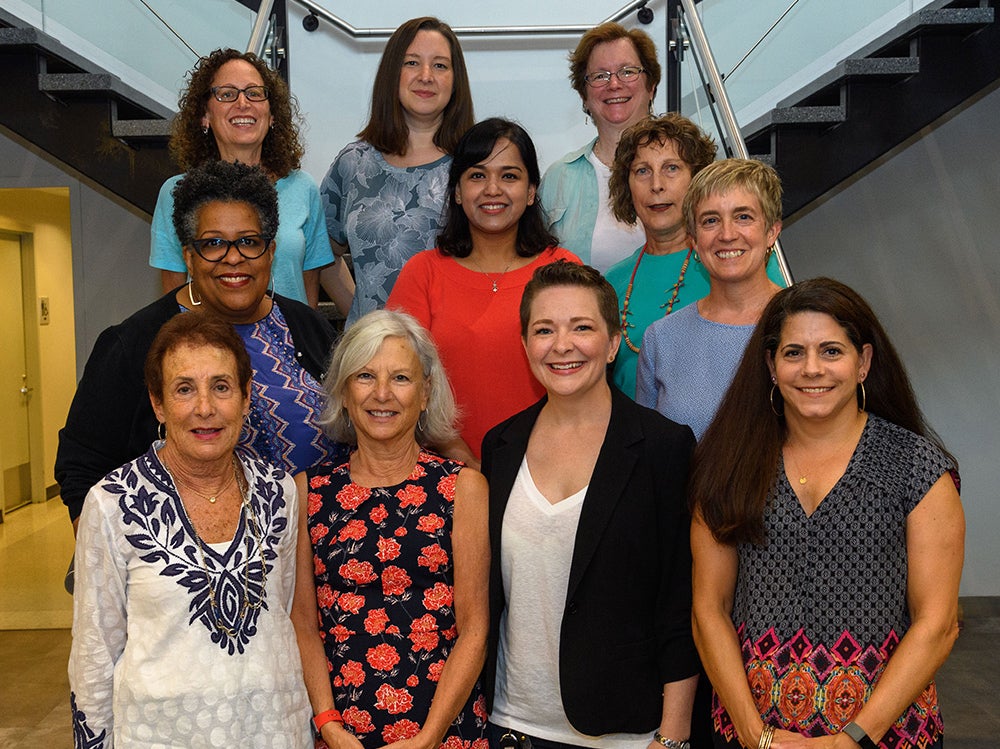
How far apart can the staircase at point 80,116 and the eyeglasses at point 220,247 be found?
252 cm

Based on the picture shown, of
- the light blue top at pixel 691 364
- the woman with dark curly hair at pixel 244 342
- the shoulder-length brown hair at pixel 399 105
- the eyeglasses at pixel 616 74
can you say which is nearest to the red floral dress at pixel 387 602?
the woman with dark curly hair at pixel 244 342

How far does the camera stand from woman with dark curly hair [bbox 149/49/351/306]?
120 inches

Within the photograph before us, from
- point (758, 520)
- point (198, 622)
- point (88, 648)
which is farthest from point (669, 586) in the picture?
point (88, 648)

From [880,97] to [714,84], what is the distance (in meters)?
0.81

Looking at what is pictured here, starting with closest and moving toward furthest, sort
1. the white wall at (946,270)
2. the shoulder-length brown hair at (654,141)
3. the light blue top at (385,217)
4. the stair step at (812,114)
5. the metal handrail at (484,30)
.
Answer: the shoulder-length brown hair at (654,141), the light blue top at (385,217), the stair step at (812,114), the metal handrail at (484,30), the white wall at (946,270)

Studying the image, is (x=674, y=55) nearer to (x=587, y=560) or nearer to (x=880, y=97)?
(x=880, y=97)

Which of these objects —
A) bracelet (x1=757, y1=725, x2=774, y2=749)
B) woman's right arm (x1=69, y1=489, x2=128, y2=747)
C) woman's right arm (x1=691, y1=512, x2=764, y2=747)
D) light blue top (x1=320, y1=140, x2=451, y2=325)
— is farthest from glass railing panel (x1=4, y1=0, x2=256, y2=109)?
bracelet (x1=757, y1=725, x2=774, y2=749)

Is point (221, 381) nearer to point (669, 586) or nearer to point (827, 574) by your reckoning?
point (669, 586)

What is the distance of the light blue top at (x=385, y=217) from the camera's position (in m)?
3.08

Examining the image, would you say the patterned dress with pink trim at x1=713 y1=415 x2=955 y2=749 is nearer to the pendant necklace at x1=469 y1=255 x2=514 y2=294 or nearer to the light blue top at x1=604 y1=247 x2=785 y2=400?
the light blue top at x1=604 y1=247 x2=785 y2=400

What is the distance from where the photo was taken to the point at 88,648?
1917 mm

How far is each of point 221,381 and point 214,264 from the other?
13.9 inches

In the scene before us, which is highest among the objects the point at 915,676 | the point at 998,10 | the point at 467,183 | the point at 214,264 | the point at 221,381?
the point at 998,10

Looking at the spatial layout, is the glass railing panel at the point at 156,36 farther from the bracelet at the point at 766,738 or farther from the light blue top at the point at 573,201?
the bracelet at the point at 766,738
